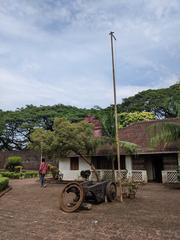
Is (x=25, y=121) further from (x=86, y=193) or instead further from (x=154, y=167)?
(x=86, y=193)

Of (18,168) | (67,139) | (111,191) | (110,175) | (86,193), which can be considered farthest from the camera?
(18,168)

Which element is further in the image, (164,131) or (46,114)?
(46,114)

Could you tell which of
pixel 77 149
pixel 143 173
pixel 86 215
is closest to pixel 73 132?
pixel 77 149

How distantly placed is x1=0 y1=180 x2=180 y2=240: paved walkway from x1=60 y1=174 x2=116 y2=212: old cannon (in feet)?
1.03

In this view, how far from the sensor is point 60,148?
62.8ft

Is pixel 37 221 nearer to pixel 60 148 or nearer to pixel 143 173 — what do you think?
pixel 60 148

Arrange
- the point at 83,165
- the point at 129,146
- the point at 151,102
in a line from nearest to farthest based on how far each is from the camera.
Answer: the point at 129,146 < the point at 83,165 < the point at 151,102

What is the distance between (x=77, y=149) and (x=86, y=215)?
30.4 ft

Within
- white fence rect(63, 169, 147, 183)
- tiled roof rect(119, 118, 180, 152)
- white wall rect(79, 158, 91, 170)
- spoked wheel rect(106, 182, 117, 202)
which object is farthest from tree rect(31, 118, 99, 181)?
spoked wheel rect(106, 182, 117, 202)

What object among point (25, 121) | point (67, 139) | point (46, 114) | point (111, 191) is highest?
point (46, 114)

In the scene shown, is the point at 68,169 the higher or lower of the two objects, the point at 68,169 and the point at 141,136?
the lower

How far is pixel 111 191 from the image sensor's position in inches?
492

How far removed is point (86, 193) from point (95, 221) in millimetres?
2512

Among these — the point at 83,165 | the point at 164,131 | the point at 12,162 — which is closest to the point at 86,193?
the point at 164,131
